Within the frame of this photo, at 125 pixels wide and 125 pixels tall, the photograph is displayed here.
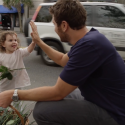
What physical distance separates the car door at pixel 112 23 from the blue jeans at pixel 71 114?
12.1 ft

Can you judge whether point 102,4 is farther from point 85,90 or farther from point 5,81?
point 85,90

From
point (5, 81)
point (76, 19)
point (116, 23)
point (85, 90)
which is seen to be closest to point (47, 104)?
point (85, 90)

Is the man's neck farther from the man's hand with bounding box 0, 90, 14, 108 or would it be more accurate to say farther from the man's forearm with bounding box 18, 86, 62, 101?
the man's hand with bounding box 0, 90, 14, 108

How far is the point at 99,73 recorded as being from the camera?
1704 mm

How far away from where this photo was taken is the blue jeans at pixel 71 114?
5.81ft

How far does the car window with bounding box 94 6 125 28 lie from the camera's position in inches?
209

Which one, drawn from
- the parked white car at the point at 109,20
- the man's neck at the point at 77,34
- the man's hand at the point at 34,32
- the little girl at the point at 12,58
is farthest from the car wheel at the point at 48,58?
the man's neck at the point at 77,34

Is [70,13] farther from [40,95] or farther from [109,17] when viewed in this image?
[109,17]

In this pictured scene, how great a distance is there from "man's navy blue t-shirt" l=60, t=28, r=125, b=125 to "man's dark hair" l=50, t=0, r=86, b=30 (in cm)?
15

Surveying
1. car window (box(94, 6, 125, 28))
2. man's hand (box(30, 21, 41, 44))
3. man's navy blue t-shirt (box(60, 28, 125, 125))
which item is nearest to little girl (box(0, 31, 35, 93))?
man's hand (box(30, 21, 41, 44))

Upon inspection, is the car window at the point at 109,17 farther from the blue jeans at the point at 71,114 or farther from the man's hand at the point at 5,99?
the man's hand at the point at 5,99

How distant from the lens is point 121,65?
1750 millimetres

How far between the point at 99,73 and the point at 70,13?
0.56 meters

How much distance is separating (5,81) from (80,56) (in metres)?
1.52
